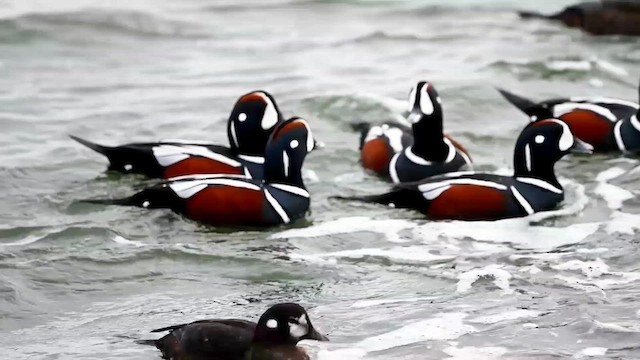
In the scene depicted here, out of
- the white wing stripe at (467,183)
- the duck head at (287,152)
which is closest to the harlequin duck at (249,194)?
the duck head at (287,152)

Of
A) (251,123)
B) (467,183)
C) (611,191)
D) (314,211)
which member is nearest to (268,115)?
(251,123)

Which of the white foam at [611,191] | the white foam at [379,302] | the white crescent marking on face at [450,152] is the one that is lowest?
the white foam at [611,191]

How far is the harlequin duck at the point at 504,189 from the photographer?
9.75m

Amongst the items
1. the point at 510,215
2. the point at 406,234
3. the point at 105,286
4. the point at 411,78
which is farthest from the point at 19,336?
the point at 411,78

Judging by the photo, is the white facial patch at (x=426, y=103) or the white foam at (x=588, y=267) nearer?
the white foam at (x=588, y=267)

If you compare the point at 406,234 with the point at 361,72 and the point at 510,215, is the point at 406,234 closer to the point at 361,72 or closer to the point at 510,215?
the point at 510,215

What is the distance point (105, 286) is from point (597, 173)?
5.03 meters

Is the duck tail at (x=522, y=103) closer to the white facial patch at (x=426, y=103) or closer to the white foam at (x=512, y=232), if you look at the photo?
the white facial patch at (x=426, y=103)

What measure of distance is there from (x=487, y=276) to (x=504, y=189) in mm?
1822

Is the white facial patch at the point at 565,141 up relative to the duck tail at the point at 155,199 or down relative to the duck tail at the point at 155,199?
up

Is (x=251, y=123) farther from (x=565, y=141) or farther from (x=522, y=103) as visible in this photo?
(x=522, y=103)

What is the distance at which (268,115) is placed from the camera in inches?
426

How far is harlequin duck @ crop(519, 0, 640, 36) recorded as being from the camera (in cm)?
1844

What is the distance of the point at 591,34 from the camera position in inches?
738
